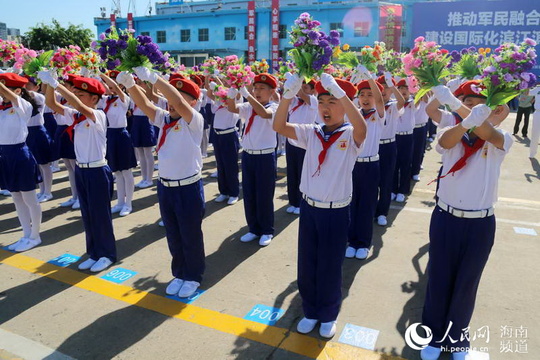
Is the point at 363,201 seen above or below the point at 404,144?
below

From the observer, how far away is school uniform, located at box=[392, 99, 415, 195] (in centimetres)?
740

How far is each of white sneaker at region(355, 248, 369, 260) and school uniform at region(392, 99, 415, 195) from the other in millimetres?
2788

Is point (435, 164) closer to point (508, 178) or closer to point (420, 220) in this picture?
point (508, 178)

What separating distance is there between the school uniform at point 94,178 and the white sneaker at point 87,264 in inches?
4.9

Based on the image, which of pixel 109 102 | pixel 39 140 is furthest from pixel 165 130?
pixel 39 140

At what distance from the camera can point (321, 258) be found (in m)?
3.70

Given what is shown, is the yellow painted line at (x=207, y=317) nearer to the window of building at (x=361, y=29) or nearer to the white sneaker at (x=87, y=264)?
the white sneaker at (x=87, y=264)

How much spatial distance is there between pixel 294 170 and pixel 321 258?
3597 mm

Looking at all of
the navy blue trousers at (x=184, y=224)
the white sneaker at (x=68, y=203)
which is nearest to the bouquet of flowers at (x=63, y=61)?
the navy blue trousers at (x=184, y=224)

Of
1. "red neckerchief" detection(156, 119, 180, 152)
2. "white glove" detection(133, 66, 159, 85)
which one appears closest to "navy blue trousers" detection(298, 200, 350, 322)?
"red neckerchief" detection(156, 119, 180, 152)

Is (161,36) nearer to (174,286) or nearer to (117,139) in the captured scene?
(117,139)

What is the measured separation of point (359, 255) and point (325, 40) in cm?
296

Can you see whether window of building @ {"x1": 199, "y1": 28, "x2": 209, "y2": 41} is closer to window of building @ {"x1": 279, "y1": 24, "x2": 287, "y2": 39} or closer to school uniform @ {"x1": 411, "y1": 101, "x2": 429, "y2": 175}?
window of building @ {"x1": 279, "y1": 24, "x2": 287, "y2": 39}

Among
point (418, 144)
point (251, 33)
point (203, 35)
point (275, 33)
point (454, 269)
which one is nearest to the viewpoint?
point (454, 269)
